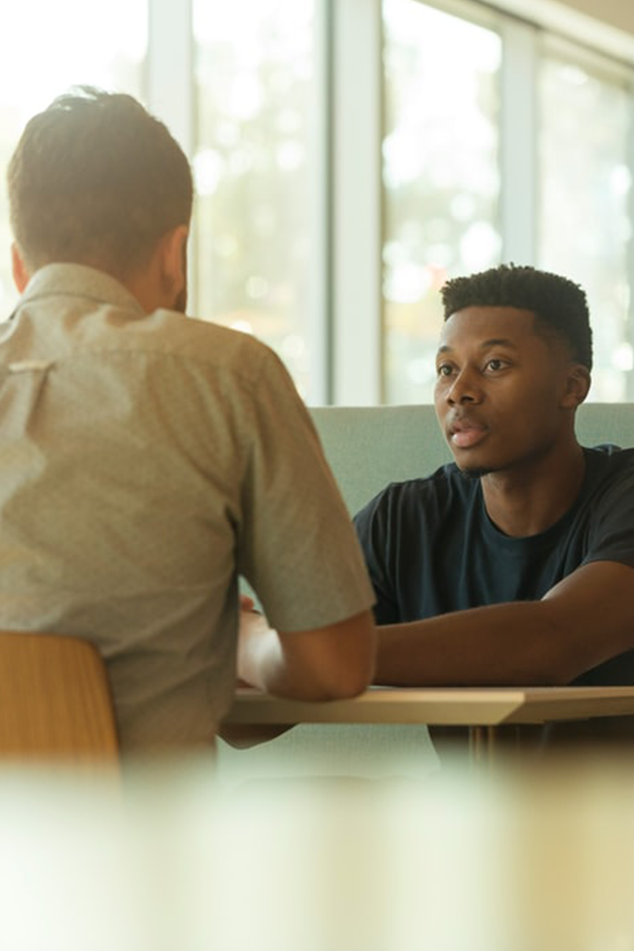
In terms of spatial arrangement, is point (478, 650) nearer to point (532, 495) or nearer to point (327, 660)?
point (327, 660)

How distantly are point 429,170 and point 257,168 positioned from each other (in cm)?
110

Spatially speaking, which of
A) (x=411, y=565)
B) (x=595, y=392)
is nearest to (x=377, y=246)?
(x=595, y=392)

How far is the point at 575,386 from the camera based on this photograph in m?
2.22

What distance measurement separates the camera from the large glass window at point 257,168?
17.7 feet

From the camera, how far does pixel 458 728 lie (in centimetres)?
200

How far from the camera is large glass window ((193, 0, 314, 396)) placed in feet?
17.7

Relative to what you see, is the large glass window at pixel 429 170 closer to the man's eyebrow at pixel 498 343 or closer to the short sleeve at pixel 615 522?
the man's eyebrow at pixel 498 343

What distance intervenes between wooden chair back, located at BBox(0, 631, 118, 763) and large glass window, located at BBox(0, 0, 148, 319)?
3594 mm

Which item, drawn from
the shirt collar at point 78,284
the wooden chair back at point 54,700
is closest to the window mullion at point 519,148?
the shirt collar at point 78,284

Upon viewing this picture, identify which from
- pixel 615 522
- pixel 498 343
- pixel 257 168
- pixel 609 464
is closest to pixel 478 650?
pixel 615 522

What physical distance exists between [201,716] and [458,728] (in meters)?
0.92

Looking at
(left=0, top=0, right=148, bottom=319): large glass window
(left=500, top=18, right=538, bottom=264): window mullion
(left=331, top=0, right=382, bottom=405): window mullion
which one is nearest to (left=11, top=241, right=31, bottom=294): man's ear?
(left=0, top=0, right=148, bottom=319): large glass window

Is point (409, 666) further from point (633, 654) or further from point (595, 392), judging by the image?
point (595, 392)

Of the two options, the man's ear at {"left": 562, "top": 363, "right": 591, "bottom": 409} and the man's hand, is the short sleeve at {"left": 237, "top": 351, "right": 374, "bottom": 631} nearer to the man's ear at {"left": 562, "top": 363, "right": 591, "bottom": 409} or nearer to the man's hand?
the man's hand
